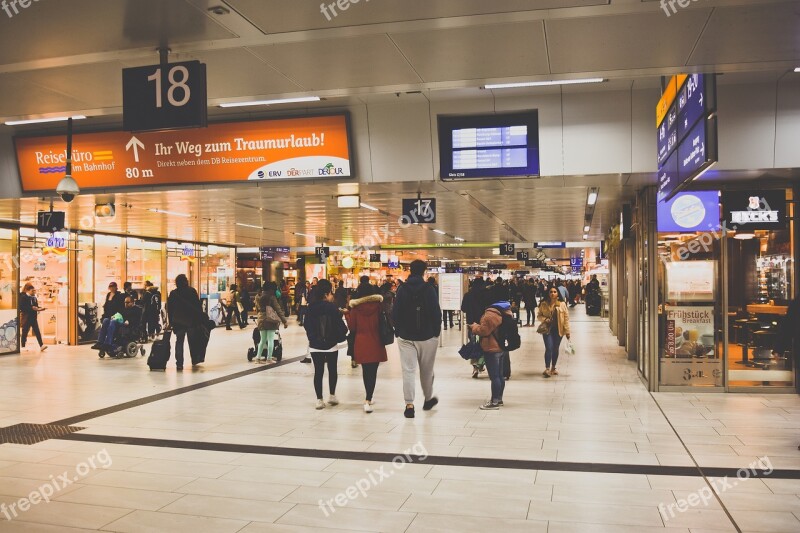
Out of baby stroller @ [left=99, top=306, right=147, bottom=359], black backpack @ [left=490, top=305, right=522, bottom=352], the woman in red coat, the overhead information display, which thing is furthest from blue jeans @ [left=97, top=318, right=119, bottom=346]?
the overhead information display

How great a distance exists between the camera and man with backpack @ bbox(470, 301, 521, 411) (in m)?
8.15

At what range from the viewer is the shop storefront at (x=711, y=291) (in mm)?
9672

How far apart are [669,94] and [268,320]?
855 cm

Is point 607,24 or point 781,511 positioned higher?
point 607,24

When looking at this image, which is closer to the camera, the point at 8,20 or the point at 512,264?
the point at 8,20

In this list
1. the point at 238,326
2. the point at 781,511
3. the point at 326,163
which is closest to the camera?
the point at 781,511

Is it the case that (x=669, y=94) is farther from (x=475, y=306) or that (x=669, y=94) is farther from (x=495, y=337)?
(x=475, y=306)

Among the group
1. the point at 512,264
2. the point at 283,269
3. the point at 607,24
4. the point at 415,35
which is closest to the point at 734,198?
the point at 607,24

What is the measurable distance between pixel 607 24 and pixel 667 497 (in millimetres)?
3504

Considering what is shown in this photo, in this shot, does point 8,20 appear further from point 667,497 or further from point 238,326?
point 238,326

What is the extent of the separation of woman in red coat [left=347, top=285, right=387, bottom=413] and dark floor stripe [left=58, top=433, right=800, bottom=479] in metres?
1.89

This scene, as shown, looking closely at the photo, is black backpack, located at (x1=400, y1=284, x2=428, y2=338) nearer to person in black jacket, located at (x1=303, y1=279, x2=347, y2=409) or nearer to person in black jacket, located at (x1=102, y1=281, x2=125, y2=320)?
person in black jacket, located at (x1=303, y1=279, x2=347, y2=409)

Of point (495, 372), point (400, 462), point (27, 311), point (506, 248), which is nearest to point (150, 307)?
point (27, 311)

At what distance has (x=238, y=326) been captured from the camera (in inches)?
977
